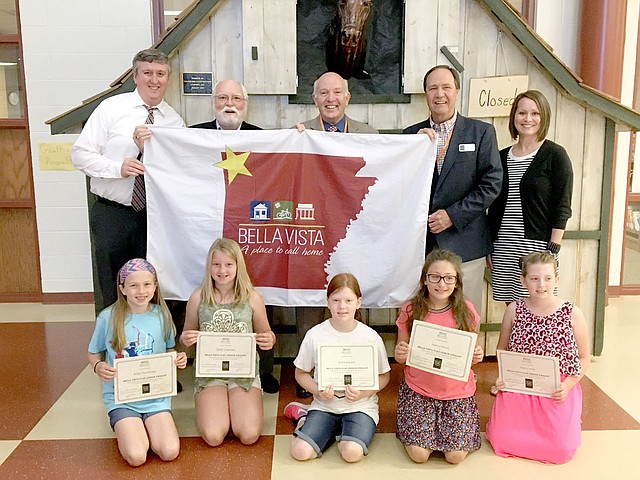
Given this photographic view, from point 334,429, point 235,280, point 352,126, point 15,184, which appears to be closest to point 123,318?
point 235,280

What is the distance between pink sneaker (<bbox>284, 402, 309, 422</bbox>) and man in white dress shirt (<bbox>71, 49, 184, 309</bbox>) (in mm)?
1250

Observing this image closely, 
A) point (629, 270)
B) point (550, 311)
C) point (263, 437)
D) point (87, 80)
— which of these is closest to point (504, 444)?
point (550, 311)

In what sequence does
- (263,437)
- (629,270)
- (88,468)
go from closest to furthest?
(88,468), (263,437), (629,270)

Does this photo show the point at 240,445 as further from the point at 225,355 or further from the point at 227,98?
the point at 227,98

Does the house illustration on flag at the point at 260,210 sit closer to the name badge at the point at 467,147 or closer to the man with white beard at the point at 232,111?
the man with white beard at the point at 232,111

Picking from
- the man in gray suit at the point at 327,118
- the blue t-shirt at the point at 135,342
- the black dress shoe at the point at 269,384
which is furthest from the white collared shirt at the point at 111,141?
the black dress shoe at the point at 269,384

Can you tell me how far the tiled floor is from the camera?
2.76 metres

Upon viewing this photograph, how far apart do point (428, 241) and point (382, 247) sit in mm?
295

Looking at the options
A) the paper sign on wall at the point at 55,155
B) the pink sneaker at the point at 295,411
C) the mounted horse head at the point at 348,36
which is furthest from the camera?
the paper sign on wall at the point at 55,155

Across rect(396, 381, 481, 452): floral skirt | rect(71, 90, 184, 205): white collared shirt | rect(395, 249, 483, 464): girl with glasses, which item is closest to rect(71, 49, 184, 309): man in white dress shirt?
rect(71, 90, 184, 205): white collared shirt

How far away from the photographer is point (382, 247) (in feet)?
11.6

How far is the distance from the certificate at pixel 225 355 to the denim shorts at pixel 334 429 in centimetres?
38

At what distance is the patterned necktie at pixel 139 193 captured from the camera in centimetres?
352

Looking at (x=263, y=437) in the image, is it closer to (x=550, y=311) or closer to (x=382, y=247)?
(x=382, y=247)
